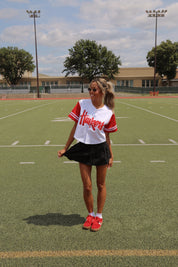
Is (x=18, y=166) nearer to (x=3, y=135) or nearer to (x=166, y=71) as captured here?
(x=3, y=135)

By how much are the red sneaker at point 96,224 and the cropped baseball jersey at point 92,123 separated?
0.94 meters

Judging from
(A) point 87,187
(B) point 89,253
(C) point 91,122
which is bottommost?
(B) point 89,253

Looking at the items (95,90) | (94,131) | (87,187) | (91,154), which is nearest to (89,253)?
(87,187)

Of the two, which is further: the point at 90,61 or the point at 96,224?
the point at 90,61

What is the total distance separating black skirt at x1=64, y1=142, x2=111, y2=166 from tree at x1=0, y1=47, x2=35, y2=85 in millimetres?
70958

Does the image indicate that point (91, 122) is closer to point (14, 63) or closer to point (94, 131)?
point (94, 131)

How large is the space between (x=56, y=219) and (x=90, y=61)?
67.0m

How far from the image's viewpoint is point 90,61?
67.2 m

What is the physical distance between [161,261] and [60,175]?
9.11ft

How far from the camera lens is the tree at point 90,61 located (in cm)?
6712

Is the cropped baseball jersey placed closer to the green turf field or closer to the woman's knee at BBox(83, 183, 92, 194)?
the woman's knee at BBox(83, 183, 92, 194)

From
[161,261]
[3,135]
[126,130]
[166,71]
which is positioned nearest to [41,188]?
[161,261]

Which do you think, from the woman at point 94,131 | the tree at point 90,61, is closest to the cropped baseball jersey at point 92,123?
the woman at point 94,131

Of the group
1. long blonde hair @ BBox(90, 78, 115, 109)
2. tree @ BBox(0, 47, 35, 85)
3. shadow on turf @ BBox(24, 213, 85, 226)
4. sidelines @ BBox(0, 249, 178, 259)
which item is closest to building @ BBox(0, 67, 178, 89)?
tree @ BBox(0, 47, 35, 85)
